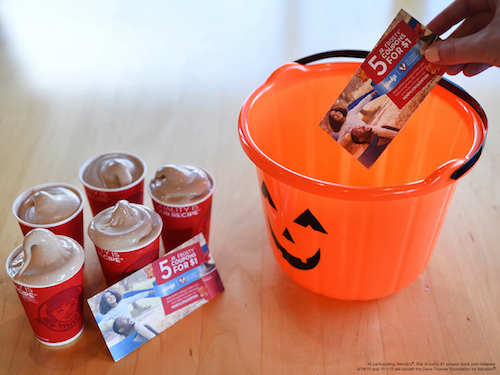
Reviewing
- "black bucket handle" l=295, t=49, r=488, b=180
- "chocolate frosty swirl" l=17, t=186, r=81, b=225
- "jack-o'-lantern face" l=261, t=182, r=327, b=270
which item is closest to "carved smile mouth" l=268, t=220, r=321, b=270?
"jack-o'-lantern face" l=261, t=182, r=327, b=270

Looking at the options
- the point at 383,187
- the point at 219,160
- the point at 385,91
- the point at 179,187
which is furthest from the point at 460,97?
the point at 219,160

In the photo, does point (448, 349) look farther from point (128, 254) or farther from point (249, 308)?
point (128, 254)

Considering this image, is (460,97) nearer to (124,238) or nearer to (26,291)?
(124,238)

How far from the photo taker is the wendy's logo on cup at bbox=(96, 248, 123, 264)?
0.75 m

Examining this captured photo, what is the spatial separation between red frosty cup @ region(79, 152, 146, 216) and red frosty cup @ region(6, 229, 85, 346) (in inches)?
5.9

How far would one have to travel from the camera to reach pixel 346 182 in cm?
106

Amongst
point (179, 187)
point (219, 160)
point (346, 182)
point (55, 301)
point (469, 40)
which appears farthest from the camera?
point (219, 160)

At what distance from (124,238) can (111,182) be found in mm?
178

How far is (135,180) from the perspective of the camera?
0.90m

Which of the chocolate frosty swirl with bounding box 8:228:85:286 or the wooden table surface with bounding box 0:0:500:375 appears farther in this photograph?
the wooden table surface with bounding box 0:0:500:375

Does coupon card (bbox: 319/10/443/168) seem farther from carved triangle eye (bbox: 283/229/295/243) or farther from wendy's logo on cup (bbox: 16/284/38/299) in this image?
wendy's logo on cup (bbox: 16/284/38/299)

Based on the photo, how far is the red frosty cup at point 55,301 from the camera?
69 centimetres

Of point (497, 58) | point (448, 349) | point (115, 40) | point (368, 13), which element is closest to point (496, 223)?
point (448, 349)

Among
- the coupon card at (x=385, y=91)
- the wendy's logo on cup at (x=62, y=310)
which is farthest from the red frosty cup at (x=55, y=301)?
the coupon card at (x=385, y=91)
